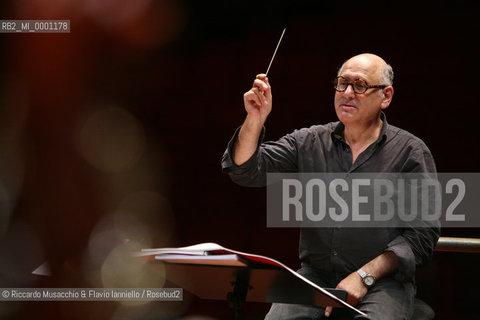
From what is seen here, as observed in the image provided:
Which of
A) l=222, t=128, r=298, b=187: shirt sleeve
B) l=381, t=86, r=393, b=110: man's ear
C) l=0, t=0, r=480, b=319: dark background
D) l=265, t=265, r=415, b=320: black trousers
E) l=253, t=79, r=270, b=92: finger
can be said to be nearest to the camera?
l=265, t=265, r=415, b=320: black trousers

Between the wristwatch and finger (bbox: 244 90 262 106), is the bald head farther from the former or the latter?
the wristwatch

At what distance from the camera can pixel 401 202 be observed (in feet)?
6.31

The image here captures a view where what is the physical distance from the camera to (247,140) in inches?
76.4

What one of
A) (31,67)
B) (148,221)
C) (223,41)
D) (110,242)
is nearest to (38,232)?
(110,242)

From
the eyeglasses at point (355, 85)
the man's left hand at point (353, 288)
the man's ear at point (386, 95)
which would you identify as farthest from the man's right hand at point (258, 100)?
the man's left hand at point (353, 288)

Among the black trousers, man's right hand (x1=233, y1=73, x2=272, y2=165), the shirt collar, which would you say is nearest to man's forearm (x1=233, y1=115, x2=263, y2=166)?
man's right hand (x1=233, y1=73, x2=272, y2=165)

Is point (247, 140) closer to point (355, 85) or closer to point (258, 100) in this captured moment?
point (258, 100)

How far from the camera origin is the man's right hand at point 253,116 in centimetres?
188

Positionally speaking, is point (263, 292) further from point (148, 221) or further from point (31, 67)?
point (31, 67)

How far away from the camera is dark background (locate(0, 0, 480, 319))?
3170 mm

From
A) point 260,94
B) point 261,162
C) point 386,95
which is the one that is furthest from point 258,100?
point 386,95

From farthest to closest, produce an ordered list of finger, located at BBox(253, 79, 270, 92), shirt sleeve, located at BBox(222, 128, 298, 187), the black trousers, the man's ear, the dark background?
the dark background
the man's ear
shirt sleeve, located at BBox(222, 128, 298, 187)
finger, located at BBox(253, 79, 270, 92)
the black trousers

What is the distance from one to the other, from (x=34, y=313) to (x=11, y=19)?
79.5 inches

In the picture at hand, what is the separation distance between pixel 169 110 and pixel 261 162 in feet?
5.85
